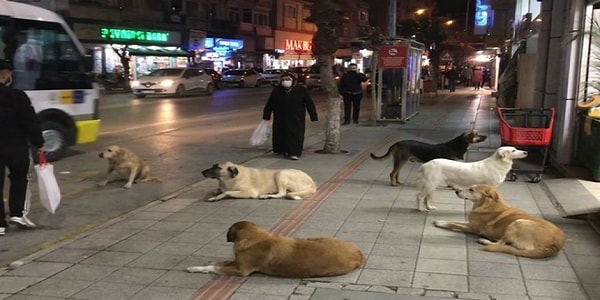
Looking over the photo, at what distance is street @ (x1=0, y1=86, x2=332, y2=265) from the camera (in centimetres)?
648

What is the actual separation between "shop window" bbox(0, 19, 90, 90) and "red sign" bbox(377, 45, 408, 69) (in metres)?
8.80

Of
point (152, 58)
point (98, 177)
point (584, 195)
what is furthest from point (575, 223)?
point (152, 58)

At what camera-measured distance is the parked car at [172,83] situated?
28844 mm

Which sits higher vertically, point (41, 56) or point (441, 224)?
point (41, 56)

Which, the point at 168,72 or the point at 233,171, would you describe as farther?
the point at 168,72

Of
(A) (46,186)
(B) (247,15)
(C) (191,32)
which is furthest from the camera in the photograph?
(B) (247,15)

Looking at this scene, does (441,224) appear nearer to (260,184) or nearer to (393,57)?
(260,184)

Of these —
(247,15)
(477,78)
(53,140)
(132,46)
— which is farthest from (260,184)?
(247,15)

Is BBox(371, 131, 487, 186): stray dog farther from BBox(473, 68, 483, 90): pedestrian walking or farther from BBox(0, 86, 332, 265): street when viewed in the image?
BBox(473, 68, 483, 90): pedestrian walking

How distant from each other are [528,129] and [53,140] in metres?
8.22

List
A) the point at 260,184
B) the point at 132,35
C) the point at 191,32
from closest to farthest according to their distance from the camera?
the point at 260,184, the point at 132,35, the point at 191,32

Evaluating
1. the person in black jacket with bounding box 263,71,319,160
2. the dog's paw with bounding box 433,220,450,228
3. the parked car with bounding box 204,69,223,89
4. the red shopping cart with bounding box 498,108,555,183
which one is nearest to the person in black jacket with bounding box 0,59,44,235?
the dog's paw with bounding box 433,220,450,228

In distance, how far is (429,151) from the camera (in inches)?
324

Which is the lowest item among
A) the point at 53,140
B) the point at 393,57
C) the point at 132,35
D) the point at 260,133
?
the point at 53,140
